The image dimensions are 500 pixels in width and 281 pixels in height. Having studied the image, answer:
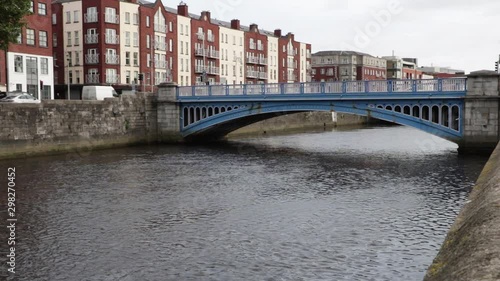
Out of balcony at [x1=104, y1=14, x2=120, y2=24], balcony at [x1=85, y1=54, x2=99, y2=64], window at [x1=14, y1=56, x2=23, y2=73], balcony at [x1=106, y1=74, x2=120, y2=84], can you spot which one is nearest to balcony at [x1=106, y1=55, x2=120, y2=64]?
balcony at [x1=85, y1=54, x2=99, y2=64]

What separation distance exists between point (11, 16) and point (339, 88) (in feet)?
71.4

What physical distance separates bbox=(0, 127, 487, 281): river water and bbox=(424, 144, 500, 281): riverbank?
2.37m

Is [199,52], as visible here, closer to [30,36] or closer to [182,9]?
[182,9]

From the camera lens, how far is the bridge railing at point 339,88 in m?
37.5

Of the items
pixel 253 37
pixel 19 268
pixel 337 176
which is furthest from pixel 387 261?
pixel 253 37

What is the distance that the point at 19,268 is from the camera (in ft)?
46.5

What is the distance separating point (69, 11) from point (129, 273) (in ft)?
207

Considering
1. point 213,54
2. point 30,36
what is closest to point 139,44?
point 213,54

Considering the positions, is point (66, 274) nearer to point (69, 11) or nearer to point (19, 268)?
point (19, 268)

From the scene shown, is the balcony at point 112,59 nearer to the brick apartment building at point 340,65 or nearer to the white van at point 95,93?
the white van at point 95,93

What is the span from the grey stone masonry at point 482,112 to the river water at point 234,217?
189 cm

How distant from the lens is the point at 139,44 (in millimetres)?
73312

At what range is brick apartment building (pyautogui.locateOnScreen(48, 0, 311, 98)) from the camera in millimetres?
69625

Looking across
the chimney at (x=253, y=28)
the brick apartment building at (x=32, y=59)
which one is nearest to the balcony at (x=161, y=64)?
the brick apartment building at (x=32, y=59)
